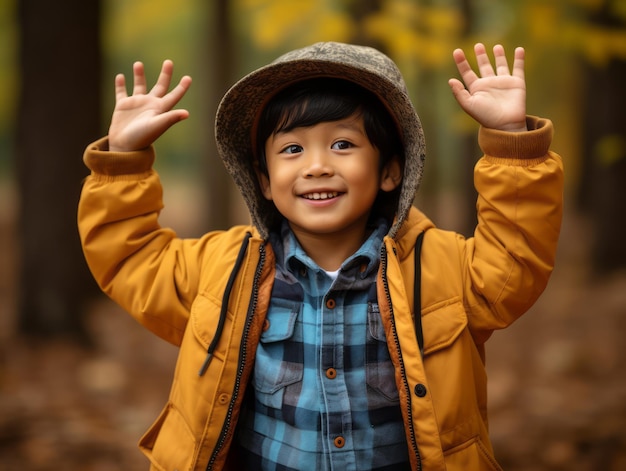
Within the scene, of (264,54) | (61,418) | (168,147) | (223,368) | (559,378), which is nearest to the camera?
(223,368)

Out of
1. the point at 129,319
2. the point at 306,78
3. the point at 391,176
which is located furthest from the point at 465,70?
the point at 129,319

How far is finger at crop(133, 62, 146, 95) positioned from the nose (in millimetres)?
764

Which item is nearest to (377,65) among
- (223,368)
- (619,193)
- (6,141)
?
(223,368)

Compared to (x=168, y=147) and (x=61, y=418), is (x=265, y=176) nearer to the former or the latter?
(x=61, y=418)

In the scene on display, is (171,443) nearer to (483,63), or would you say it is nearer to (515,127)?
(515,127)

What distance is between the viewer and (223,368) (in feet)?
7.73

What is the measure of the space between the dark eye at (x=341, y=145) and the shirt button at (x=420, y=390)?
922 millimetres

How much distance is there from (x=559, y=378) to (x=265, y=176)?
13.2ft

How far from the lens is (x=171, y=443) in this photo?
7.98 ft

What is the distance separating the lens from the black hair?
2477 mm

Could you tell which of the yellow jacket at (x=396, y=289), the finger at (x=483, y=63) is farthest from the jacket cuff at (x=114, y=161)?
the finger at (x=483, y=63)

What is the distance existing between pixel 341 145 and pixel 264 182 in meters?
0.50

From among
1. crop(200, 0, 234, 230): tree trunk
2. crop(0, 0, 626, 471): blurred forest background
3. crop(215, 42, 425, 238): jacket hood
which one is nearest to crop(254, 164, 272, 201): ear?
crop(215, 42, 425, 238): jacket hood

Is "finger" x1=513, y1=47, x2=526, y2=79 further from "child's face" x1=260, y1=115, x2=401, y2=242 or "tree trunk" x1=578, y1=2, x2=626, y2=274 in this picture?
"tree trunk" x1=578, y1=2, x2=626, y2=274
